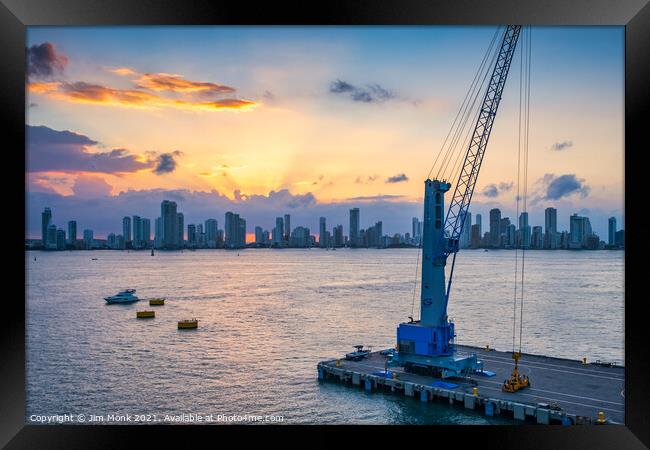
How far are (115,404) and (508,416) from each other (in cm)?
1172

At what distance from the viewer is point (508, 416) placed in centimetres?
1424

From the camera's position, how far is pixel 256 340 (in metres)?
28.6

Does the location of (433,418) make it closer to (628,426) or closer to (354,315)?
(628,426)

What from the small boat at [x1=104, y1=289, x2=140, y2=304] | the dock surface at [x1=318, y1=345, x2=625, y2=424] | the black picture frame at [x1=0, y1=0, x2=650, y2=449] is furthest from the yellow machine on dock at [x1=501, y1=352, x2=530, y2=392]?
the small boat at [x1=104, y1=289, x2=140, y2=304]

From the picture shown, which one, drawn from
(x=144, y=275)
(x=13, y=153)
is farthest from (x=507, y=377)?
(x=144, y=275)

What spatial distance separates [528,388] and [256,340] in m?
16.0

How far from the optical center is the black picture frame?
8273 mm

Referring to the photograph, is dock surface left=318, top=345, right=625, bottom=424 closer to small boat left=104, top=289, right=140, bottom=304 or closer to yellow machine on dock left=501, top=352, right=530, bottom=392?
yellow machine on dock left=501, top=352, right=530, bottom=392

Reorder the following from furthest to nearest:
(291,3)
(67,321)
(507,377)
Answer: (67,321) → (507,377) → (291,3)

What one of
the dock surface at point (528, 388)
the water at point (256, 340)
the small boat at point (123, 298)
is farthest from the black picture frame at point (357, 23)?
the small boat at point (123, 298)

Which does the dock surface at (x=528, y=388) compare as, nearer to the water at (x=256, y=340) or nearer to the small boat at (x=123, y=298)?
the water at (x=256, y=340)

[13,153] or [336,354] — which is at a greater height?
[13,153]

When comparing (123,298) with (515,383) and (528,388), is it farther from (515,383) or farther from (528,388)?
(528,388)

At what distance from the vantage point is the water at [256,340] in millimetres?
17578
